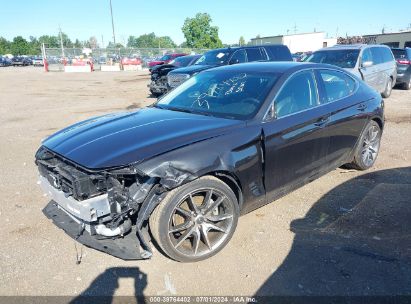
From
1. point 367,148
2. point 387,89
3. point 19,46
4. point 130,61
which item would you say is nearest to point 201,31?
point 19,46

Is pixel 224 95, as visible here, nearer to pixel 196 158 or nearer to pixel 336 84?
pixel 196 158

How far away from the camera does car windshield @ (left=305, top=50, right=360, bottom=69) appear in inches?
390

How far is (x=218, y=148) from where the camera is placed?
3.08m

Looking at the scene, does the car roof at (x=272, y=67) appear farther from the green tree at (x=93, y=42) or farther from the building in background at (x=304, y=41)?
the green tree at (x=93, y=42)

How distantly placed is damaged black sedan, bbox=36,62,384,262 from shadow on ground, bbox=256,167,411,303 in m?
0.52

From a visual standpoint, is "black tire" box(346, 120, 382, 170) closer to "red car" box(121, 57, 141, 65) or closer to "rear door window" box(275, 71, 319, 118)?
"rear door window" box(275, 71, 319, 118)

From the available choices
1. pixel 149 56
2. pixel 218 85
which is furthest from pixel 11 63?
pixel 218 85

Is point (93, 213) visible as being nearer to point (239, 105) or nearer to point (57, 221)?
point (57, 221)

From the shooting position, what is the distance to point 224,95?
3.91 m

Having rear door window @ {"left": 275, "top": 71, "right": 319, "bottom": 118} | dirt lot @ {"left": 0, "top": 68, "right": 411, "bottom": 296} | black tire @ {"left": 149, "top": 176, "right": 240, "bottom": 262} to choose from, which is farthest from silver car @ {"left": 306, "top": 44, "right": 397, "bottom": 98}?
black tire @ {"left": 149, "top": 176, "right": 240, "bottom": 262}

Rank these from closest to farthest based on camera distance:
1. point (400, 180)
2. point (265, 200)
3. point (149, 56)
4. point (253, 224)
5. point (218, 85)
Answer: point (265, 200) → point (253, 224) → point (218, 85) → point (400, 180) → point (149, 56)

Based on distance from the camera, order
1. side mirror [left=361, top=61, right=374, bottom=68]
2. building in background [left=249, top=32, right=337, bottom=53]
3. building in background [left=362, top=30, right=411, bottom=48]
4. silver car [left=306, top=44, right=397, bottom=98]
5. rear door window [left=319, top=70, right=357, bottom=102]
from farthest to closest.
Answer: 1. building in background [left=249, top=32, right=337, bottom=53]
2. building in background [left=362, top=30, right=411, bottom=48]
3. silver car [left=306, top=44, right=397, bottom=98]
4. side mirror [left=361, top=61, right=374, bottom=68]
5. rear door window [left=319, top=70, right=357, bottom=102]

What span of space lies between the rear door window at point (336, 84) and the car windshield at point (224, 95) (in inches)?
35.0

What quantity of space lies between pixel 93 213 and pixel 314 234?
7.37 feet
